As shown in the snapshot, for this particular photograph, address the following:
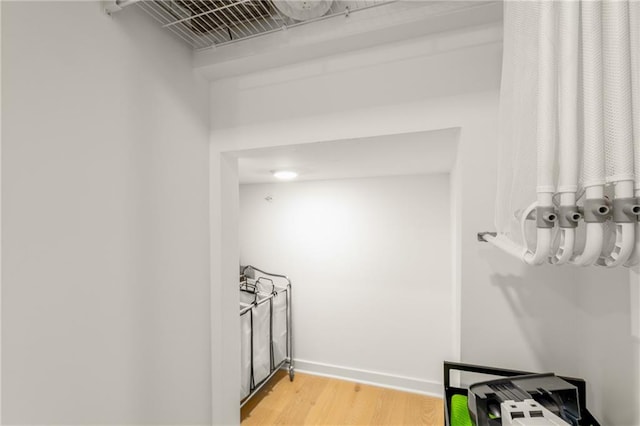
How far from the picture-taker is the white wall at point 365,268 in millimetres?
2389

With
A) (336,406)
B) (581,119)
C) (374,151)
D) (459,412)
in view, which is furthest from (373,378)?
(581,119)

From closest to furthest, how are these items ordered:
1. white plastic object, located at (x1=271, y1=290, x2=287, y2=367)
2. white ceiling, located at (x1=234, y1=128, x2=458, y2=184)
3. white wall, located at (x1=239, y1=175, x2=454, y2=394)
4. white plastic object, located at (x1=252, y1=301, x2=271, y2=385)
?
white ceiling, located at (x1=234, y1=128, x2=458, y2=184)
white plastic object, located at (x1=252, y1=301, x2=271, y2=385)
white wall, located at (x1=239, y1=175, x2=454, y2=394)
white plastic object, located at (x1=271, y1=290, x2=287, y2=367)

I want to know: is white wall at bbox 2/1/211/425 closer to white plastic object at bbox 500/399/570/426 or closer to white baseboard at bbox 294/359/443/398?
white plastic object at bbox 500/399/570/426

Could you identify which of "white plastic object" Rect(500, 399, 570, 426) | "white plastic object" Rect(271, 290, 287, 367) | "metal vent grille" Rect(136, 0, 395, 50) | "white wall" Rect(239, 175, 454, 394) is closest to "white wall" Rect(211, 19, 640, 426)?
A: "metal vent grille" Rect(136, 0, 395, 50)

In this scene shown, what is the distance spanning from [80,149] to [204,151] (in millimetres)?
512

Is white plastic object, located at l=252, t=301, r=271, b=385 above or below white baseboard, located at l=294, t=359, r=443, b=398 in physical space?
above

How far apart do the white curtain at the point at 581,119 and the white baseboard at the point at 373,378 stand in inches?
92.9

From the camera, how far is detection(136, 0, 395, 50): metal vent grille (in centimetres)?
99

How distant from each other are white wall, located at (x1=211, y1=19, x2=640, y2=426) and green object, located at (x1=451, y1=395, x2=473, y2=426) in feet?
0.63

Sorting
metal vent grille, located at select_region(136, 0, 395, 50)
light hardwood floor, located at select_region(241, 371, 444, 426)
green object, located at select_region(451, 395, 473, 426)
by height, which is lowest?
light hardwood floor, located at select_region(241, 371, 444, 426)

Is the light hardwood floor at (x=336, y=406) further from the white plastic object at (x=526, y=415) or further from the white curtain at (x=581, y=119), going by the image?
the white curtain at (x=581, y=119)

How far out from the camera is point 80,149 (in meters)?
0.81

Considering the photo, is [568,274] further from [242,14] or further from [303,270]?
[303,270]

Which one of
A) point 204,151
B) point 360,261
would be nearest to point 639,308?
point 204,151
